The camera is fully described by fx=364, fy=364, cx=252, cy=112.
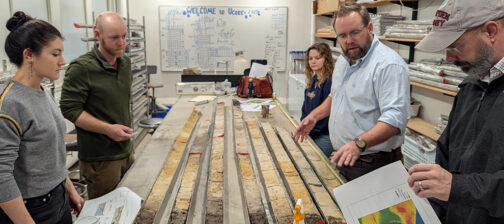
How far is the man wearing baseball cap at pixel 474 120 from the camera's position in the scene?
974 mm

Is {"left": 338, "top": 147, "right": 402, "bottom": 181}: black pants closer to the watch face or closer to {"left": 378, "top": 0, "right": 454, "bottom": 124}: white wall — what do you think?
the watch face

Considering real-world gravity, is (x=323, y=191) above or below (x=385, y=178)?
below

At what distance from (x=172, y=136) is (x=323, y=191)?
1.25 m

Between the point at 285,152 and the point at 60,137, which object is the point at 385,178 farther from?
the point at 60,137

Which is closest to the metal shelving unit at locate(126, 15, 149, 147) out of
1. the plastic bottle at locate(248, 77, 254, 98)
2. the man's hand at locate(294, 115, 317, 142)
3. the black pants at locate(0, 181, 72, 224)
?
the plastic bottle at locate(248, 77, 254, 98)

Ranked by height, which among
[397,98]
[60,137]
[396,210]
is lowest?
[396,210]

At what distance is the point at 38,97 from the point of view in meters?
1.40

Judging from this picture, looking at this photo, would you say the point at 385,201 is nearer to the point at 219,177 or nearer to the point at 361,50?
the point at 219,177

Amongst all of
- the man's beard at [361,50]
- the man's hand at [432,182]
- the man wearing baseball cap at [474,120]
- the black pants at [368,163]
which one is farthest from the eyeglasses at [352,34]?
the man's hand at [432,182]

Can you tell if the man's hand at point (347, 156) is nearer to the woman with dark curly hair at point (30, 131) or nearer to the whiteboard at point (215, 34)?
the woman with dark curly hair at point (30, 131)

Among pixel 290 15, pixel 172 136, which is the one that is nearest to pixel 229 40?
pixel 290 15

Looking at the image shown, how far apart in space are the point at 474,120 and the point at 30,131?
1.51 m

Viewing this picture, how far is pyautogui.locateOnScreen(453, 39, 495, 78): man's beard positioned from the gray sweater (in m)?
1.48

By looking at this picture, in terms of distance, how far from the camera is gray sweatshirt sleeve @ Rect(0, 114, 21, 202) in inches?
48.2
